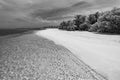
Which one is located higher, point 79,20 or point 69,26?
point 79,20

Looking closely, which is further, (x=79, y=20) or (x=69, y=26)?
(x=69, y=26)

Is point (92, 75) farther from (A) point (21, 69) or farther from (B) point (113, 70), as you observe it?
(A) point (21, 69)

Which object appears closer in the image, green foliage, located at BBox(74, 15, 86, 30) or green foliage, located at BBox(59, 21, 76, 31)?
green foliage, located at BBox(74, 15, 86, 30)

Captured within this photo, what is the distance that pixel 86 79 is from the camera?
265 inches

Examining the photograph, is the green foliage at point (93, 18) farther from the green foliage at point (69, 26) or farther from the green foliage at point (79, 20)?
the green foliage at point (69, 26)

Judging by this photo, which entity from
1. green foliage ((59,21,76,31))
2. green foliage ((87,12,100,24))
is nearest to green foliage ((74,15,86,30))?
green foliage ((59,21,76,31))

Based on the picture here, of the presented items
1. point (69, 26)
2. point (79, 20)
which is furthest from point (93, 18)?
point (69, 26)

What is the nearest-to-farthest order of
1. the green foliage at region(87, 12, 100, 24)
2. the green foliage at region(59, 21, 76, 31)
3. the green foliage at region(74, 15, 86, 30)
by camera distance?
the green foliage at region(87, 12, 100, 24) → the green foliage at region(74, 15, 86, 30) → the green foliage at region(59, 21, 76, 31)

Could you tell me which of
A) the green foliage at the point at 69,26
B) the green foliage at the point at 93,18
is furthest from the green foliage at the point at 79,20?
the green foliage at the point at 93,18

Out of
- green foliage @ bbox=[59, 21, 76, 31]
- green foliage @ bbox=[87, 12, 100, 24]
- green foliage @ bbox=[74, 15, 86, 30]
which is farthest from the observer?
green foliage @ bbox=[59, 21, 76, 31]

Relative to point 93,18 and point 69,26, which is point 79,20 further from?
point 93,18

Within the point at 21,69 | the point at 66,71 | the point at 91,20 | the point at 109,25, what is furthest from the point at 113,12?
the point at 21,69

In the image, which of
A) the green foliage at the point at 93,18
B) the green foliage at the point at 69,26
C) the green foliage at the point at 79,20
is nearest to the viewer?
the green foliage at the point at 93,18

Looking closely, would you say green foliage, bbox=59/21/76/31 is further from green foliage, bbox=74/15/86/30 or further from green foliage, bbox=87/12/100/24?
green foliage, bbox=87/12/100/24
